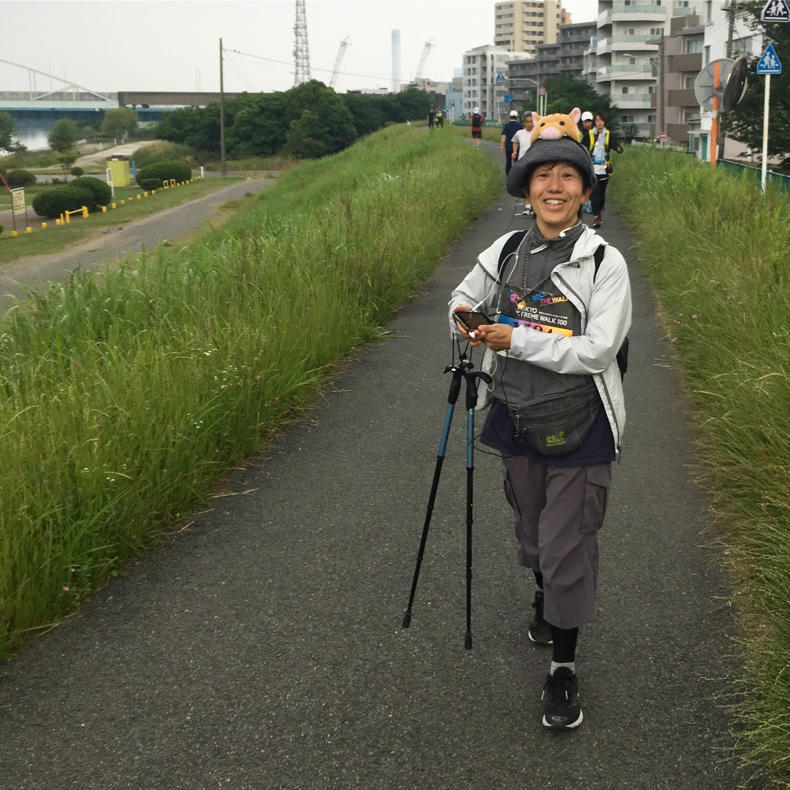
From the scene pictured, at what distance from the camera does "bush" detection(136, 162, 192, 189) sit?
59094 millimetres

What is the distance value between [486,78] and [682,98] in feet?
339

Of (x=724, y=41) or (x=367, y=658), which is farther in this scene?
(x=724, y=41)

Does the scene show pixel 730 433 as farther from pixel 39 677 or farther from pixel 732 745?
pixel 39 677

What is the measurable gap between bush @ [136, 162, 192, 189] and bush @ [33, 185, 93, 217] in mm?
15900

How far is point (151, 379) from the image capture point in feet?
16.8

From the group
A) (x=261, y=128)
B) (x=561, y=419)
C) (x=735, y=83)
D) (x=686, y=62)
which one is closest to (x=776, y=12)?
(x=735, y=83)

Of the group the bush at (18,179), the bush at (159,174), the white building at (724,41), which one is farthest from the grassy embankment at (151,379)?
the bush at (18,179)

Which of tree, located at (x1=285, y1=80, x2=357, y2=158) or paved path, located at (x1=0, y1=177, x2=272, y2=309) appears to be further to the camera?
tree, located at (x1=285, y1=80, x2=357, y2=158)

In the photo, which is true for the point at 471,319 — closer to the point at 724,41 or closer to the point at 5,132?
the point at 724,41

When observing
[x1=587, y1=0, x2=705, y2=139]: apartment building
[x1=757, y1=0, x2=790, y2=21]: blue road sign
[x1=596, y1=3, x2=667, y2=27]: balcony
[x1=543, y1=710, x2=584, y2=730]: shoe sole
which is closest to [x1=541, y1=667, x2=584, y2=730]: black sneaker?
[x1=543, y1=710, x2=584, y2=730]: shoe sole

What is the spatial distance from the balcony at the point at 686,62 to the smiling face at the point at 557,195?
83.8m

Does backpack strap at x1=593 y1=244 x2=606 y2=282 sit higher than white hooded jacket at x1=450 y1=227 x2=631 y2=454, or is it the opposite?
backpack strap at x1=593 y1=244 x2=606 y2=282

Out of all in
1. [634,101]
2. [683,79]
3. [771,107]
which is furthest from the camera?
[634,101]

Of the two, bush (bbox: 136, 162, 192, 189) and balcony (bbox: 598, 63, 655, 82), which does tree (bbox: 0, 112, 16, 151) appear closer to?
bush (bbox: 136, 162, 192, 189)
